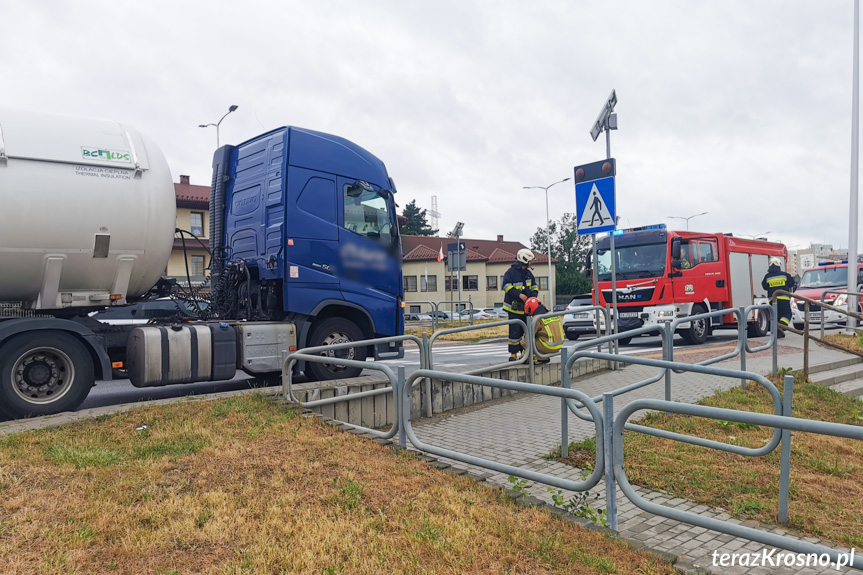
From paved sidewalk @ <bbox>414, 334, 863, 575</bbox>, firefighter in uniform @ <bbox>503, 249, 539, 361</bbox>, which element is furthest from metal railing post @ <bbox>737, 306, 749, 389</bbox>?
firefighter in uniform @ <bbox>503, 249, 539, 361</bbox>

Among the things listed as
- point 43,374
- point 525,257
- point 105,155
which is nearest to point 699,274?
point 525,257

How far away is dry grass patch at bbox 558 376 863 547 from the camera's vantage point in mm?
4180

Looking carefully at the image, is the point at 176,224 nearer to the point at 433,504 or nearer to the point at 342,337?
the point at 342,337

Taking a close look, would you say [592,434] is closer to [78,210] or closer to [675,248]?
[78,210]

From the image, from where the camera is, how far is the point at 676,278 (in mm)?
14617

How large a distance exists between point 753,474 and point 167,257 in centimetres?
675

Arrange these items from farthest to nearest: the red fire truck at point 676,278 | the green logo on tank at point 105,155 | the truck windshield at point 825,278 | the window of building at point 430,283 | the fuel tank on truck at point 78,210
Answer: the window of building at point 430,283 → the truck windshield at point 825,278 → the red fire truck at point 676,278 → the green logo on tank at point 105,155 → the fuel tank on truck at point 78,210

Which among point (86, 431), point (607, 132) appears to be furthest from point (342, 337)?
point (607, 132)

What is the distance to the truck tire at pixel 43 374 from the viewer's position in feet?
21.0

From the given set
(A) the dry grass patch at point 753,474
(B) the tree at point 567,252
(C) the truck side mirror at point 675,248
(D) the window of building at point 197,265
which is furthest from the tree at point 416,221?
(A) the dry grass patch at point 753,474

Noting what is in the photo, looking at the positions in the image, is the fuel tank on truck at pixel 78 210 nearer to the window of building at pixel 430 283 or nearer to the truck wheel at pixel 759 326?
the truck wheel at pixel 759 326

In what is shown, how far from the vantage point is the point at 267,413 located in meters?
6.23

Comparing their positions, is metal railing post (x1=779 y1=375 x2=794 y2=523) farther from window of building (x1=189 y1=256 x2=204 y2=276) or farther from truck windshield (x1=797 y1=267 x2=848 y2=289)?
truck windshield (x1=797 y1=267 x2=848 y2=289)

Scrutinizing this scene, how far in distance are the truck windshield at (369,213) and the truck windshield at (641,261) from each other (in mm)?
7086
